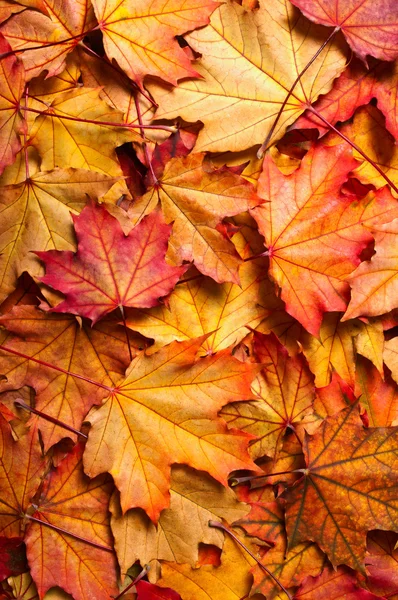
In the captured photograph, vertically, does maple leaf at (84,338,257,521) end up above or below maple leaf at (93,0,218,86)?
below

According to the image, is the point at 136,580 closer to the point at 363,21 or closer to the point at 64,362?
the point at 64,362

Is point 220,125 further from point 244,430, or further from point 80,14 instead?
point 244,430

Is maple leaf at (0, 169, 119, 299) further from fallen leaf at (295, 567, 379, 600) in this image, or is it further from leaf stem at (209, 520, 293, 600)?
fallen leaf at (295, 567, 379, 600)

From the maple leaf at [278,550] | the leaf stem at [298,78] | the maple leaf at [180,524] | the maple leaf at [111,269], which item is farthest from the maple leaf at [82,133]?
the maple leaf at [278,550]

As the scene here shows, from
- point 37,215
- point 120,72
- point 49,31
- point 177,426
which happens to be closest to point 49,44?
point 49,31

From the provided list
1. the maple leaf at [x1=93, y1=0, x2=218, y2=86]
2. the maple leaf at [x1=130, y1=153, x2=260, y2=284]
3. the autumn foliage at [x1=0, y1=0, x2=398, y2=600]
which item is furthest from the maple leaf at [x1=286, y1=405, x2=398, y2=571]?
the maple leaf at [x1=93, y1=0, x2=218, y2=86]

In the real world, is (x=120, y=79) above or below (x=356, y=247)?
above

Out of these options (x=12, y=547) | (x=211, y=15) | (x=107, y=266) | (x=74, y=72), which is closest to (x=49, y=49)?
(x=74, y=72)
